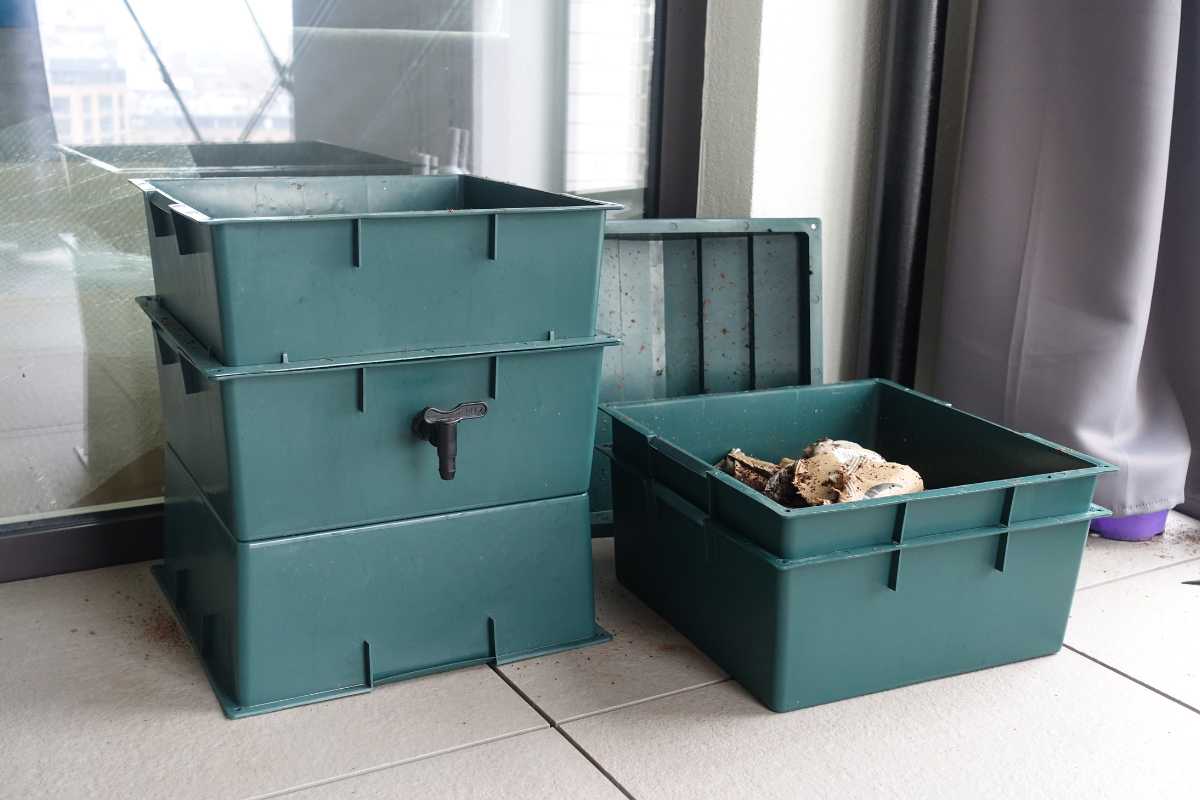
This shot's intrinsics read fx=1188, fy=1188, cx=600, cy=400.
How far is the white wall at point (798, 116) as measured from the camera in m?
Answer: 2.25

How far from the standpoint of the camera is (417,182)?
193 cm

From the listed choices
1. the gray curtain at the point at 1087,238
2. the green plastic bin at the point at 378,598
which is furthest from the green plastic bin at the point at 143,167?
the gray curtain at the point at 1087,238

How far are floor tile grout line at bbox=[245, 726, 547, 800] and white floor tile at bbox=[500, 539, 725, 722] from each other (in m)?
0.07

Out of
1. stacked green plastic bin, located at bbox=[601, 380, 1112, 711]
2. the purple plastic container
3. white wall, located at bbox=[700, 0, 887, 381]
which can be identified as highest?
white wall, located at bbox=[700, 0, 887, 381]

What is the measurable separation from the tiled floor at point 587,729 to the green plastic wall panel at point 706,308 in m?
0.50

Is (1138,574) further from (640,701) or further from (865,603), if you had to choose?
(640,701)

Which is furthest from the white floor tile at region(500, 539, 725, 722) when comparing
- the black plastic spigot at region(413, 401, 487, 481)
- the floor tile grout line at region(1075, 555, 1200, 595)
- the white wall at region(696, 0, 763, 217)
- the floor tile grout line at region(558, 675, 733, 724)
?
the white wall at region(696, 0, 763, 217)

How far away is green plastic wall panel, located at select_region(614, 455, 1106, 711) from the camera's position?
1.62 meters

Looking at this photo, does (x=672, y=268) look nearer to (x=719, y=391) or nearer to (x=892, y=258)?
(x=719, y=391)

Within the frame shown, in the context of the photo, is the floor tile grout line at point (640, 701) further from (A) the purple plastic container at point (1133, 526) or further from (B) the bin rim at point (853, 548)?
(A) the purple plastic container at point (1133, 526)

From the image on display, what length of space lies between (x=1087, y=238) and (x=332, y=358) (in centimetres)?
138

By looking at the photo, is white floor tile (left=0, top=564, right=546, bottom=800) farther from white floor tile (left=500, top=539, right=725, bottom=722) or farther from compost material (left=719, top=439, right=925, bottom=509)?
compost material (left=719, top=439, right=925, bottom=509)

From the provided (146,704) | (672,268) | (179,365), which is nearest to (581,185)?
(672,268)

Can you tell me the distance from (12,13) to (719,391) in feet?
4.41
